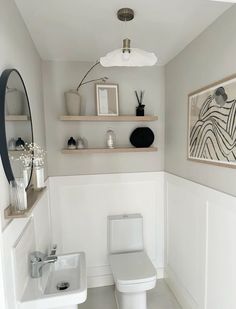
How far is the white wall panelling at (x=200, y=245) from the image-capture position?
142cm

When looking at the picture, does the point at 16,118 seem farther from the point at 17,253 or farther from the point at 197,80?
the point at 197,80

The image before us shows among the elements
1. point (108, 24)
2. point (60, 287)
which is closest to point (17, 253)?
point (60, 287)

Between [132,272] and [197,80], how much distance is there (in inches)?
67.8

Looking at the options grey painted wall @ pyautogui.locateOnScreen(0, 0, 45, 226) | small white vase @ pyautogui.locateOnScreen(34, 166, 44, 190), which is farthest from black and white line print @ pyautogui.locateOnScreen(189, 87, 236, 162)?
grey painted wall @ pyautogui.locateOnScreen(0, 0, 45, 226)

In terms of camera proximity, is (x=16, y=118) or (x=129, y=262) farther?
(x=129, y=262)

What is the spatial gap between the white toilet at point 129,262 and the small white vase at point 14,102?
150 centimetres

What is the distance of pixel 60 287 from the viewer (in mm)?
1600

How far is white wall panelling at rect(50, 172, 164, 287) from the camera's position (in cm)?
230

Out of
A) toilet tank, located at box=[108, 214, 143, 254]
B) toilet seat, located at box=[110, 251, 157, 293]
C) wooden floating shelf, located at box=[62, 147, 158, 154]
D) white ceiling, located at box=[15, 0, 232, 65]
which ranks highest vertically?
white ceiling, located at box=[15, 0, 232, 65]

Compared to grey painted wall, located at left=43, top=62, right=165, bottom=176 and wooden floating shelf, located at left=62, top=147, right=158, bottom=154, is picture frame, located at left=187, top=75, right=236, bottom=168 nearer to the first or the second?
wooden floating shelf, located at left=62, top=147, right=158, bottom=154

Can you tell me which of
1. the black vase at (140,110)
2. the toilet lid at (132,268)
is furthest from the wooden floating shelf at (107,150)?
the toilet lid at (132,268)

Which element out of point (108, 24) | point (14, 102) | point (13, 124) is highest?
point (108, 24)

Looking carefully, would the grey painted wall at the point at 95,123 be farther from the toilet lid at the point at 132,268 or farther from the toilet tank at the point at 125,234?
the toilet lid at the point at 132,268

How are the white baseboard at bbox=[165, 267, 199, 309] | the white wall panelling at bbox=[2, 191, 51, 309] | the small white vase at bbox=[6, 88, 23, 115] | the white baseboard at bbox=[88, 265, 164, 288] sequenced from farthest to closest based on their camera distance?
the white baseboard at bbox=[88, 265, 164, 288] → the white baseboard at bbox=[165, 267, 199, 309] → the small white vase at bbox=[6, 88, 23, 115] → the white wall panelling at bbox=[2, 191, 51, 309]
